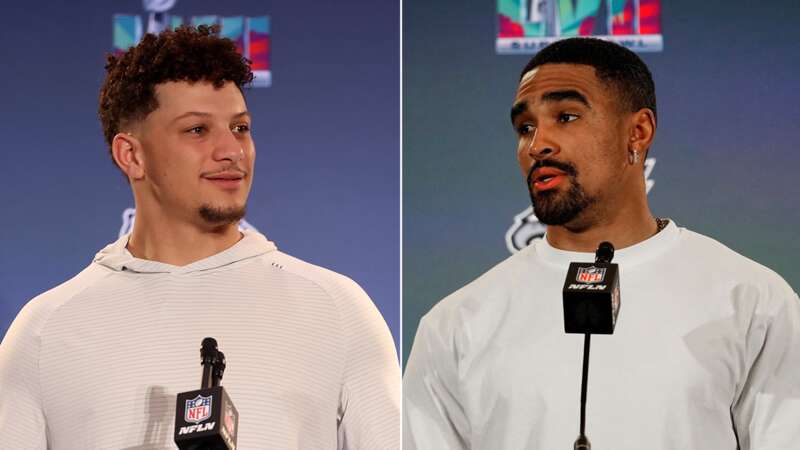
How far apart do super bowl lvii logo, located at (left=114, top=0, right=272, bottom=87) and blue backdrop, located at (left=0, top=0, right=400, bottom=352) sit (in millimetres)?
23

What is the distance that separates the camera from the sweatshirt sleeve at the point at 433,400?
292 centimetres

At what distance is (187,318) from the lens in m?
3.06

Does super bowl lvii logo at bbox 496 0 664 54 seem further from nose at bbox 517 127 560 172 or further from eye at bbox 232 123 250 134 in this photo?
eye at bbox 232 123 250 134

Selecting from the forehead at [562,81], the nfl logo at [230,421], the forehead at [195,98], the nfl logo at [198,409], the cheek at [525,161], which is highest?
the forehead at [562,81]

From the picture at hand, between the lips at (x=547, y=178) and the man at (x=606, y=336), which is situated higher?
the lips at (x=547, y=178)

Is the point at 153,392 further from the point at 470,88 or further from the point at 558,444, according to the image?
the point at 470,88

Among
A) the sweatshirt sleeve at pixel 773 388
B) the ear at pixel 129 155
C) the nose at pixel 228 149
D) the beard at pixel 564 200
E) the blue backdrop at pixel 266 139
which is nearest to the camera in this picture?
the sweatshirt sleeve at pixel 773 388

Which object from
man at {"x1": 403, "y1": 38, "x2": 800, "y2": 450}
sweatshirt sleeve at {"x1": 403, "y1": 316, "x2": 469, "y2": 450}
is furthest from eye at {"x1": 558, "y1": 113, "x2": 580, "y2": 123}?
sweatshirt sleeve at {"x1": 403, "y1": 316, "x2": 469, "y2": 450}

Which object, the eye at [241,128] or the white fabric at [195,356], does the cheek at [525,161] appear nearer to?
the white fabric at [195,356]

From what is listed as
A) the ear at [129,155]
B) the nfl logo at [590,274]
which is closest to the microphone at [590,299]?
the nfl logo at [590,274]

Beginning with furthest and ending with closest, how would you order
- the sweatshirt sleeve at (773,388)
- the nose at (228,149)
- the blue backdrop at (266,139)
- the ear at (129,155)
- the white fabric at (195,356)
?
the blue backdrop at (266,139) → the ear at (129,155) → the nose at (228,149) → the white fabric at (195,356) → the sweatshirt sleeve at (773,388)

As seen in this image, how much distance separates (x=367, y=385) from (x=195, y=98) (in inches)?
31.6

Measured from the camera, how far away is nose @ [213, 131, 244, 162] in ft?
10.2

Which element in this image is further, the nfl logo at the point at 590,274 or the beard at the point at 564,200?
the beard at the point at 564,200
